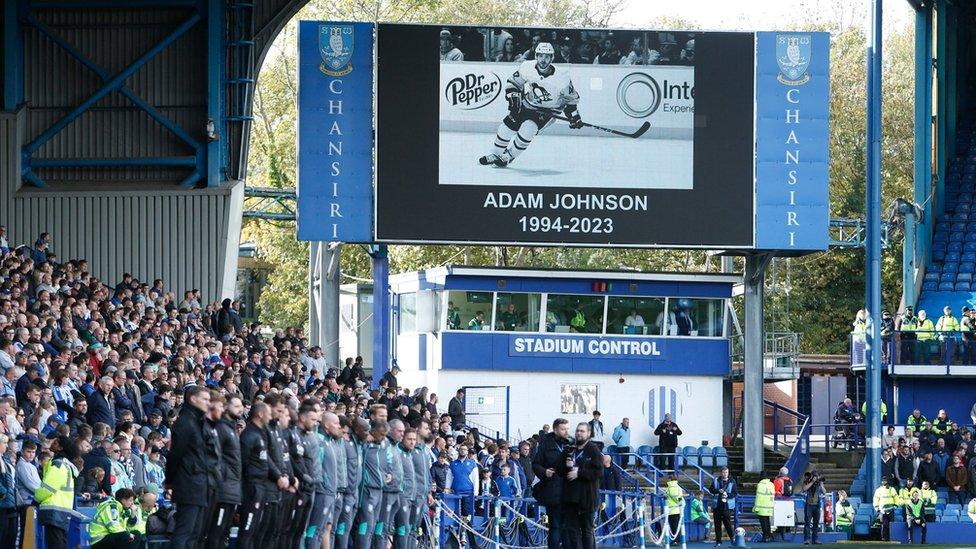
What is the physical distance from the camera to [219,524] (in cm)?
1627

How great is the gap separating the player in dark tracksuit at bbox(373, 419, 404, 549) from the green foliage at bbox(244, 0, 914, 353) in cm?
3376

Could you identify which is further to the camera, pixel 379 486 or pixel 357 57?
pixel 357 57

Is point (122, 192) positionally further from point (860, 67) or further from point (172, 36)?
point (860, 67)

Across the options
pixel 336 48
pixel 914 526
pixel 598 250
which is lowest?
pixel 914 526

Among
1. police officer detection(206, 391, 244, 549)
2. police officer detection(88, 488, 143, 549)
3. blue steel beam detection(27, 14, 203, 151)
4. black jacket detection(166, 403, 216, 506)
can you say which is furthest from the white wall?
black jacket detection(166, 403, 216, 506)

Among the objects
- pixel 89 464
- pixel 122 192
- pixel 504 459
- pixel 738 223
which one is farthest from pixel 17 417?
pixel 738 223

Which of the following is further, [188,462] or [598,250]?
[598,250]

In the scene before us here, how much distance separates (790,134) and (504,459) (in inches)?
376

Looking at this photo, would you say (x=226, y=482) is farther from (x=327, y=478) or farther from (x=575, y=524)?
(x=575, y=524)

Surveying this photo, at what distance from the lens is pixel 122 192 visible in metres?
31.7

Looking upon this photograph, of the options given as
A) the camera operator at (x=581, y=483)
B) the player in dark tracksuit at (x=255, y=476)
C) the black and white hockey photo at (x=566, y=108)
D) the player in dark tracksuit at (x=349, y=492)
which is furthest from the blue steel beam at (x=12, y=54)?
the player in dark tracksuit at (x=255, y=476)

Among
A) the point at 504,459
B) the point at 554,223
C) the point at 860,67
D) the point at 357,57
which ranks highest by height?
the point at 860,67

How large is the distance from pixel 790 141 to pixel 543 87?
14.9 ft

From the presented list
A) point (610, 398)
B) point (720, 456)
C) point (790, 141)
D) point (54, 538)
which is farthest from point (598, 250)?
point (54, 538)
